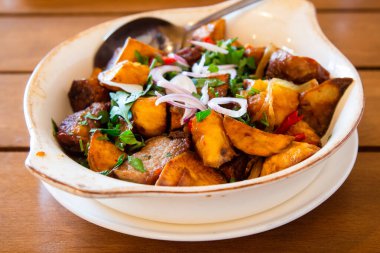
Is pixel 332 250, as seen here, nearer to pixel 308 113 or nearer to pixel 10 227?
pixel 308 113

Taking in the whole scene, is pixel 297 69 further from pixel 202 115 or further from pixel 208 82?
pixel 202 115

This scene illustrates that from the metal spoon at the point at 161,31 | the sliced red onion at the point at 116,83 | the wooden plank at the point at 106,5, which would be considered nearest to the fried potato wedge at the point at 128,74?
the sliced red onion at the point at 116,83

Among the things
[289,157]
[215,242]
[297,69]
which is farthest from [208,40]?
[215,242]

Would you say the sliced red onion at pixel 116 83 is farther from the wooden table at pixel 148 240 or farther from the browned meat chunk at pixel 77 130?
the wooden table at pixel 148 240

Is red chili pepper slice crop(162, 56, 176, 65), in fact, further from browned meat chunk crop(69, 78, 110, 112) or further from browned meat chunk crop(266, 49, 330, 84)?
browned meat chunk crop(266, 49, 330, 84)

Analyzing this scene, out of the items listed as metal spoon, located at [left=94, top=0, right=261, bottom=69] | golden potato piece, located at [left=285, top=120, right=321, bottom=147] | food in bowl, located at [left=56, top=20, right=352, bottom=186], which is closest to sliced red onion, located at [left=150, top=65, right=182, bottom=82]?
food in bowl, located at [left=56, top=20, right=352, bottom=186]

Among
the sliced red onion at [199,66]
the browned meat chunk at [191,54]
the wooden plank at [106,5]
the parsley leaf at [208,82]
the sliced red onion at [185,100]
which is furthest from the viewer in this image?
the wooden plank at [106,5]

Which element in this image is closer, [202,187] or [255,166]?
[202,187]
